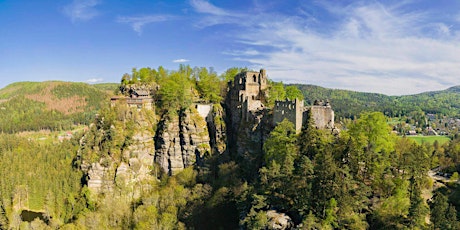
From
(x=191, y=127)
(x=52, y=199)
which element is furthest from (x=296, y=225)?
(x=52, y=199)

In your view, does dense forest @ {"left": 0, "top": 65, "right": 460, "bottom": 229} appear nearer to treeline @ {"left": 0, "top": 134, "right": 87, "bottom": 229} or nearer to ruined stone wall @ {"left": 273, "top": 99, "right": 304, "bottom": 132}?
treeline @ {"left": 0, "top": 134, "right": 87, "bottom": 229}

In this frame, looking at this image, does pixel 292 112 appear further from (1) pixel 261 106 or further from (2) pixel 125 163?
(2) pixel 125 163

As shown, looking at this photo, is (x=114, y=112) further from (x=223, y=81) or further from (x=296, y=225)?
(x=296, y=225)

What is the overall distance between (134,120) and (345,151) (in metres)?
47.1

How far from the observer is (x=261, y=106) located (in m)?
59.4

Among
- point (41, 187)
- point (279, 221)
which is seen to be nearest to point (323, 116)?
point (279, 221)

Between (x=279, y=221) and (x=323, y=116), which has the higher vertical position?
(x=323, y=116)

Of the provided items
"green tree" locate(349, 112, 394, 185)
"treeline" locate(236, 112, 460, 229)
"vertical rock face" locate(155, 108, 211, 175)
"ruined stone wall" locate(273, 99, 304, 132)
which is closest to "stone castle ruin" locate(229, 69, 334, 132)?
"ruined stone wall" locate(273, 99, 304, 132)

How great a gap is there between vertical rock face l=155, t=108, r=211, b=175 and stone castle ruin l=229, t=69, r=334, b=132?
841 centimetres

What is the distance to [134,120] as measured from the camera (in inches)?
2662

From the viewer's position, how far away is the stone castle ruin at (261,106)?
153 ft

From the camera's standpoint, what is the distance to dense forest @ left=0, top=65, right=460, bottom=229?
110ft

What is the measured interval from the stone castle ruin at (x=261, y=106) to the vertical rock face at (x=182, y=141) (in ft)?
27.6

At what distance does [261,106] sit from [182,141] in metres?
20.1
